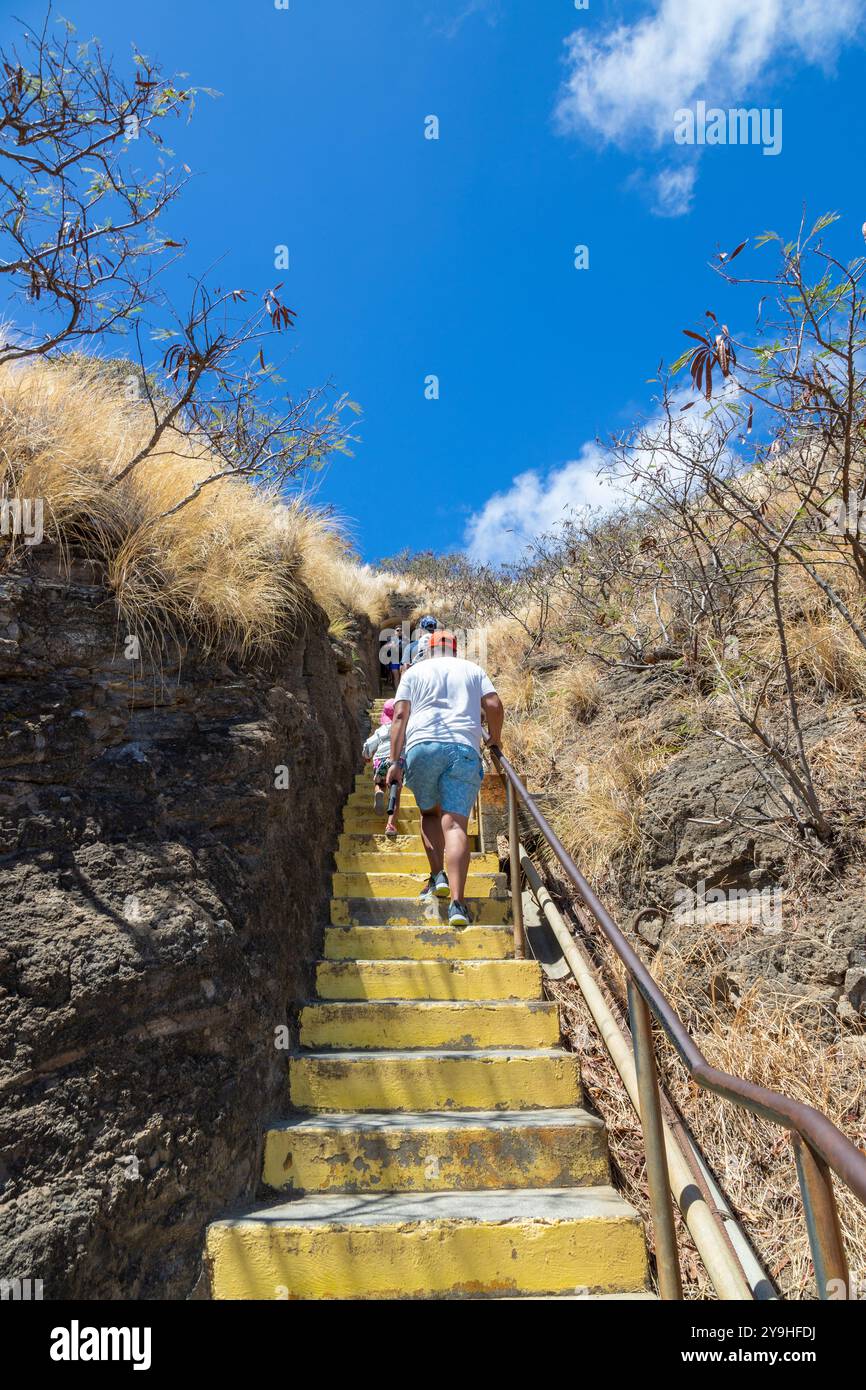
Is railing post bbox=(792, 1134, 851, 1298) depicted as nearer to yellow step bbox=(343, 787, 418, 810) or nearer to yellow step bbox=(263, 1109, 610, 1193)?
yellow step bbox=(263, 1109, 610, 1193)

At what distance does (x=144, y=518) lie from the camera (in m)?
3.65

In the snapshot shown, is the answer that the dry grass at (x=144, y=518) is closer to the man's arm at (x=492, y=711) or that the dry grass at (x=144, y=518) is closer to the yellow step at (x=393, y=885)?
the man's arm at (x=492, y=711)

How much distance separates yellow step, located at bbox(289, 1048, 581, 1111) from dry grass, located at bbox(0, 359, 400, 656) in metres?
2.09

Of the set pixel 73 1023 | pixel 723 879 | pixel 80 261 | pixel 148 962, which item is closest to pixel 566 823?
pixel 723 879

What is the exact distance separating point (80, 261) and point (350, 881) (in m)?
3.66

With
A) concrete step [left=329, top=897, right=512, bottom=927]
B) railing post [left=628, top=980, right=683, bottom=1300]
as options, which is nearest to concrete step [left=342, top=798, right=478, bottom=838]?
concrete step [left=329, top=897, right=512, bottom=927]

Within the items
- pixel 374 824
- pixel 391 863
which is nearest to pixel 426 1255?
pixel 391 863

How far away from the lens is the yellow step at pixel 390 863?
205 inches

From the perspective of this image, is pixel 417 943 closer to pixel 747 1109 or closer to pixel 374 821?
pixel 374 821

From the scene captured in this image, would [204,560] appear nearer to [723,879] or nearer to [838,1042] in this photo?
[723,879]

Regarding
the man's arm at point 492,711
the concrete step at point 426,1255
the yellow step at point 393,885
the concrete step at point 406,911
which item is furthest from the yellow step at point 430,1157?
the man's arm at point 492,711

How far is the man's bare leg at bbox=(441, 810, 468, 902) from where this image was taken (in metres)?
4.13

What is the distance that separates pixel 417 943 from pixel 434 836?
62 centimetres

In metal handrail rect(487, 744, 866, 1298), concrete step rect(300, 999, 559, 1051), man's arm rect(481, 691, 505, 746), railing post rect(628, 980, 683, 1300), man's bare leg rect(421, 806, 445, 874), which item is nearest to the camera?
metal handrail rect(487, 744, 866, 1298)
